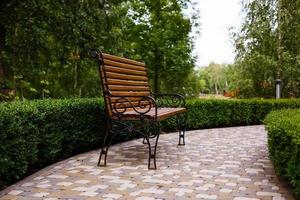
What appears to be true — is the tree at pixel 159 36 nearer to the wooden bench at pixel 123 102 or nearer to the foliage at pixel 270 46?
the foliage at pixel 270 46

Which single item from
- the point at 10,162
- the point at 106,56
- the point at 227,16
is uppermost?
the point at 227,16

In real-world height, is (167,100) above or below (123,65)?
below

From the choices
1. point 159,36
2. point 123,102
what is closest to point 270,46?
point 159,36

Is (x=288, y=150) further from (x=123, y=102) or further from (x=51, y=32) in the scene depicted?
(x=51, y=32)

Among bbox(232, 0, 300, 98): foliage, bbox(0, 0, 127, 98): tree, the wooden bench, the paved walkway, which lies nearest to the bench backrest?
the wooden bench

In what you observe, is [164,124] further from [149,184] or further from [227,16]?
[227,16]

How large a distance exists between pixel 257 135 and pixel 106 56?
4.38m

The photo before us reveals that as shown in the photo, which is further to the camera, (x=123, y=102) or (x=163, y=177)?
(x=123, y=102)

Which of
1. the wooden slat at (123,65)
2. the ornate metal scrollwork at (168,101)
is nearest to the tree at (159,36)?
the ornate metal scrollwork at (168,101)

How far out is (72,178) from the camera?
13.5 ft

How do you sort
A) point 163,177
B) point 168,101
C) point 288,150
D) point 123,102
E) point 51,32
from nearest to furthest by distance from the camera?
point 288,150 → point 163,177 → point 123,102 → point 168,101 → point 51,32

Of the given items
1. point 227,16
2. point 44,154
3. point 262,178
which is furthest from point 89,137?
point 227,16

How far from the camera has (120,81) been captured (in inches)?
220

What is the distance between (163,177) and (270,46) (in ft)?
42.5
